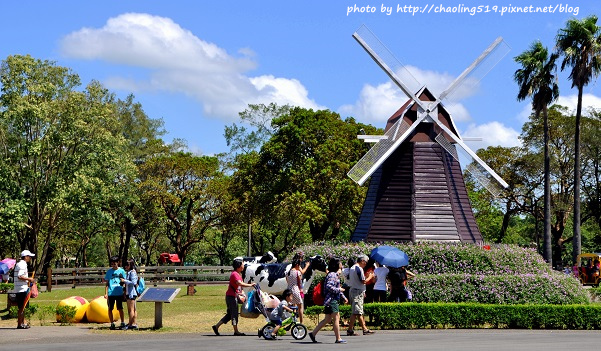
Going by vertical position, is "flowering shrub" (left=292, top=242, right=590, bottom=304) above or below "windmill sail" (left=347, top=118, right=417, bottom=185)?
below

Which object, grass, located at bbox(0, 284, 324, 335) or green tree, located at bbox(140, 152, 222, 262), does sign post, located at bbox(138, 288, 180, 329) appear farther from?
green tree, located at bbox(140, 152, 222, 262)

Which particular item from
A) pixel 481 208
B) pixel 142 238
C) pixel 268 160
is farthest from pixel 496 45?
pixel 142 238

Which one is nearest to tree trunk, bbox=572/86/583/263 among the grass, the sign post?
the grass

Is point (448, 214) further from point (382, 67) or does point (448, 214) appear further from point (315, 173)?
point (315, 173)

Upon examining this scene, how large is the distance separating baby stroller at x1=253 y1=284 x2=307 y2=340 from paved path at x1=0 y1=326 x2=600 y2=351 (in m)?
0.20

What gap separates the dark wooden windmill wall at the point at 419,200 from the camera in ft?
108

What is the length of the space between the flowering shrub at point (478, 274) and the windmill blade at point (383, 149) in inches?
133

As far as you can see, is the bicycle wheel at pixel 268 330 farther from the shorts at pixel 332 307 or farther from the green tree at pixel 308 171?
the green tree at pixel 308 171

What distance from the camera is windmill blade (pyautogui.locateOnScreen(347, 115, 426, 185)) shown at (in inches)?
1315

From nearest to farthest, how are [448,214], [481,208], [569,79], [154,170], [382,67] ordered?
[448,214] < [382,67] < [569,79] < [154,170] < [481,208]

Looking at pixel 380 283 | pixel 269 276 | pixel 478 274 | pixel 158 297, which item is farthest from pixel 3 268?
pixel 478 274

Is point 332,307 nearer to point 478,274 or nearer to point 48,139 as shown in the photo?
point 478,274

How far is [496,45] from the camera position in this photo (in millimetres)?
36531

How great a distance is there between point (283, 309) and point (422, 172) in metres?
15.0
